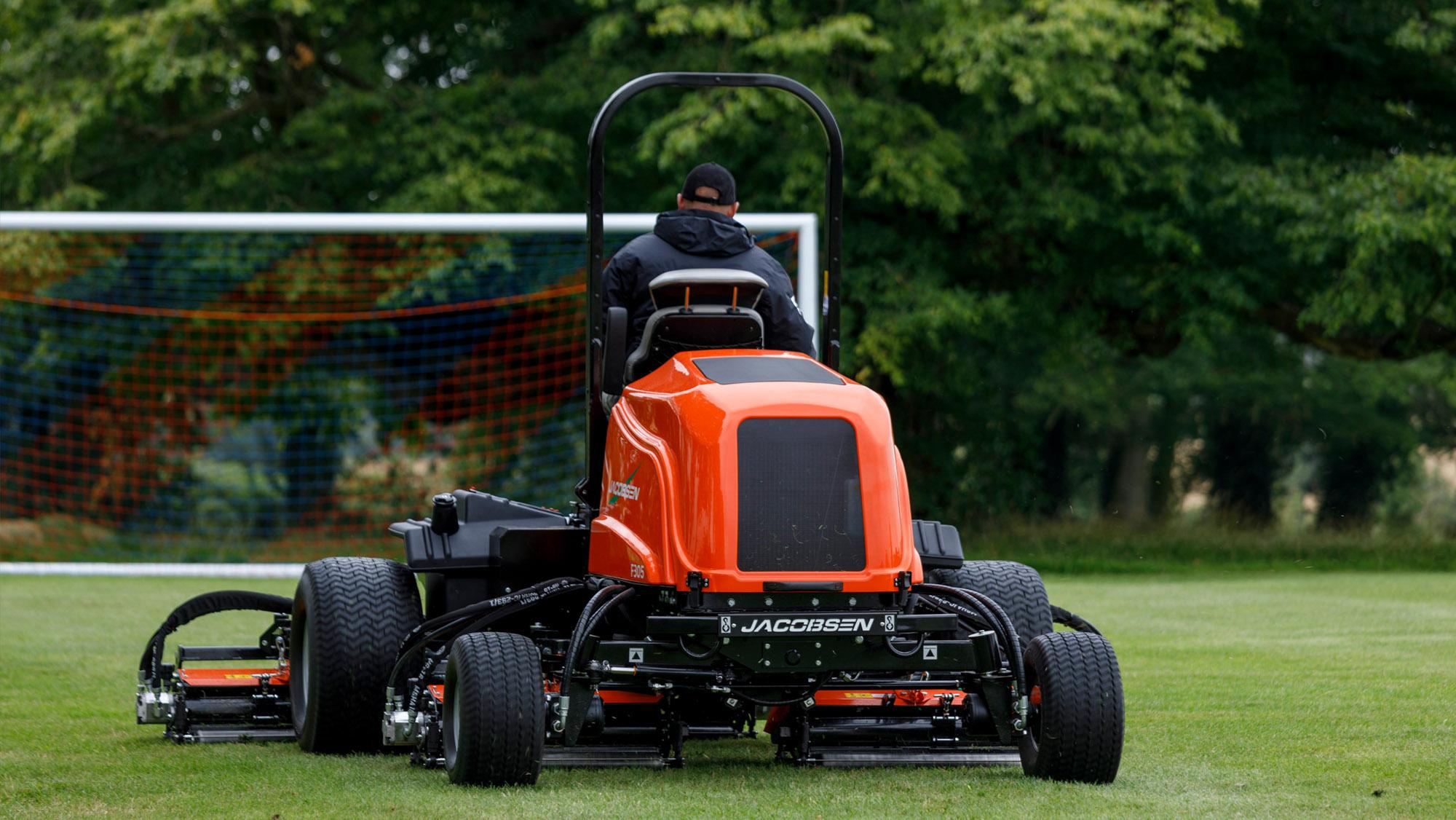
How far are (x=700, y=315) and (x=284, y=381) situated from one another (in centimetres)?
1662

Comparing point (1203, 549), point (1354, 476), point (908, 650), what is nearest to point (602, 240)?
point (908, 650)

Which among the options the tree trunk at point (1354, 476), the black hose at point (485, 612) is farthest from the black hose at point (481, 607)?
the tree trunk at point (1354, 476)

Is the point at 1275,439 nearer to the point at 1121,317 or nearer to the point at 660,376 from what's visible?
the point at 1121,317

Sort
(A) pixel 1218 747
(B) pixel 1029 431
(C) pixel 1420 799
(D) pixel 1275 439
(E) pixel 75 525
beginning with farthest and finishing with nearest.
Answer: (D) pixel 1275 439, (B) pixel 1029 431, (E) pixel 75 525, (A) pixel 1218 747, (C) pixel 1420 799

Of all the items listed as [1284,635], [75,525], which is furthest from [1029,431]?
[1284,635]

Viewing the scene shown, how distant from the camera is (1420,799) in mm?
5730

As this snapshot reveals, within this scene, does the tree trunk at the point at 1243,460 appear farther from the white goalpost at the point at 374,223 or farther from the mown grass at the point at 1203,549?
the white goalpost at the point at 374,223

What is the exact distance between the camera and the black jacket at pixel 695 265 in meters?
6.59

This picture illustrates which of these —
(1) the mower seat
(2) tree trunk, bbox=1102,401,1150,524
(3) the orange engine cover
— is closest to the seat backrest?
(1) the mower seat

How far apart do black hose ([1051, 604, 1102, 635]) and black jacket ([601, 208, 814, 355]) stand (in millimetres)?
1327

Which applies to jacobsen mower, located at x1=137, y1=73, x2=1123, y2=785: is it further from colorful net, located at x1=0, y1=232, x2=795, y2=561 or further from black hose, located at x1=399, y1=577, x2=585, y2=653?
colorful net, located at x1=0, y1=232, x2=795, y2=561

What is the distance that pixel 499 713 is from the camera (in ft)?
18.8

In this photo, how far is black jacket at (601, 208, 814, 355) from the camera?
659cm

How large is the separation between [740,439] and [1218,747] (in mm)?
2395
